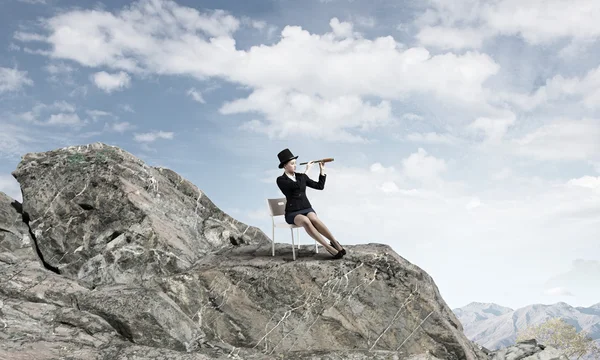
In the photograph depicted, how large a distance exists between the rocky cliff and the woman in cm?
45

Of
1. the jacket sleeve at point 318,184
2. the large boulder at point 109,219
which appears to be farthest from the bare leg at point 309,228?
the large boulder at point 109,219

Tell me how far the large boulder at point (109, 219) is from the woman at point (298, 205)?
2.94m

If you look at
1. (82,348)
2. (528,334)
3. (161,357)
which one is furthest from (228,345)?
(528,334)

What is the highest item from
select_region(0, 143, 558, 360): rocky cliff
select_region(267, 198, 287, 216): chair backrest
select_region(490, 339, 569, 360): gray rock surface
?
select_region(267, 198, 287, 216): chair backrest

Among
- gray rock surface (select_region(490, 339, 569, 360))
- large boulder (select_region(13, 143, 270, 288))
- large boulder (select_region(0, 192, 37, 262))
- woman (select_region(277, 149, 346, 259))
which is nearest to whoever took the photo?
woman (select_region(277, 149, 346, 259))

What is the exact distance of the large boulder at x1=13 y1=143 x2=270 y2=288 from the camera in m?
11.3

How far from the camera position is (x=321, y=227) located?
10.4 meters

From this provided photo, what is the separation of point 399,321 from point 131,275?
19.2 feet

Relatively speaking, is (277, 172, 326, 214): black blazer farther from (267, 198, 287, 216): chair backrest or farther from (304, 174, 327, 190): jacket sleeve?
(267, 198, 287, 216): chair backrest

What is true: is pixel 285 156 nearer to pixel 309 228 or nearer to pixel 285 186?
pixel 285 186

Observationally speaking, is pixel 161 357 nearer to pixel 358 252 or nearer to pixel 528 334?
pixel 358 252

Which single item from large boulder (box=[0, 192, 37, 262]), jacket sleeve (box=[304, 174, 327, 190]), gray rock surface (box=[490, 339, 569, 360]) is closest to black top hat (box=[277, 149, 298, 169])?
jacket sleeve (box=[304, 174, 327, 190])

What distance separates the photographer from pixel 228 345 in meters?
9.69

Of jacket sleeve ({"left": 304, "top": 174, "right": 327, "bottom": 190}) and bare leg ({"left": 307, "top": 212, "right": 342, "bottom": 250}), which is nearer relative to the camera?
bare leg ({"left": 307, "top": 212, "right": 342, "bottom": 250})
